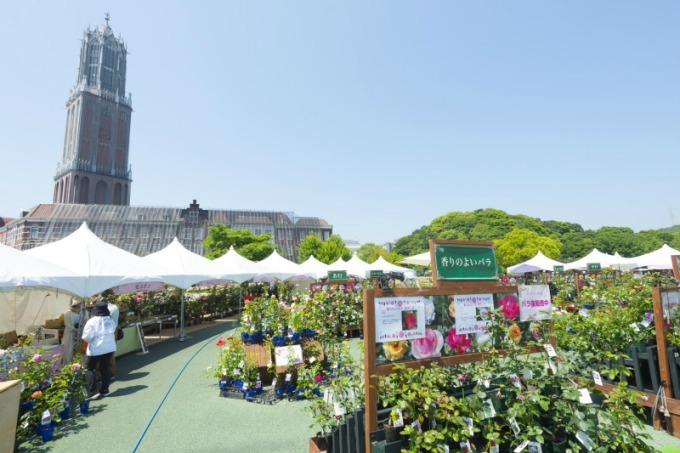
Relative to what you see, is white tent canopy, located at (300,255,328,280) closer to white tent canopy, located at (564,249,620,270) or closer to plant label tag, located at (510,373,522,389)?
plant label tag, located at (510,373,522,389)

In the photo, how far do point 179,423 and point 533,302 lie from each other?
4.40m

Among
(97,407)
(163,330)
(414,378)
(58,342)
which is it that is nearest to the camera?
(414,378)

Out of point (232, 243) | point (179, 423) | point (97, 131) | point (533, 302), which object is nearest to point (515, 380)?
point (533, 302)

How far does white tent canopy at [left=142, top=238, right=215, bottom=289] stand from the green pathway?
406cm

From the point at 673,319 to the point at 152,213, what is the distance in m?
70.4

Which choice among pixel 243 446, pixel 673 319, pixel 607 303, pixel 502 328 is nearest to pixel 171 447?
pixel 243 446

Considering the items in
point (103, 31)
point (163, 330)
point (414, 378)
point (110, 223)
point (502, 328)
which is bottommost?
point (163, 330)

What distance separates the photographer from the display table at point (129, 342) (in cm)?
815

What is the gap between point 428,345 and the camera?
8.80ft

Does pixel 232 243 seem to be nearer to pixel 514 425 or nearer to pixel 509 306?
pixel 509 306

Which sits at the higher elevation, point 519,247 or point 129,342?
point 519,247

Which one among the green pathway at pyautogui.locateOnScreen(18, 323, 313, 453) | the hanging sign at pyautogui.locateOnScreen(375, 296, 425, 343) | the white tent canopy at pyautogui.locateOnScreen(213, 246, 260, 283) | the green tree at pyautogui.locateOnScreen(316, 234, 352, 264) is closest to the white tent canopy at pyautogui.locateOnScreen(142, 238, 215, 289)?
the white tent canopy at pyautogui.locateOnScreen(213, 246, 260, 283)

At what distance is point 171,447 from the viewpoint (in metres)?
3.76

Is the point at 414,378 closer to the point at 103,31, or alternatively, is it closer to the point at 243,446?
the point at 243,446
